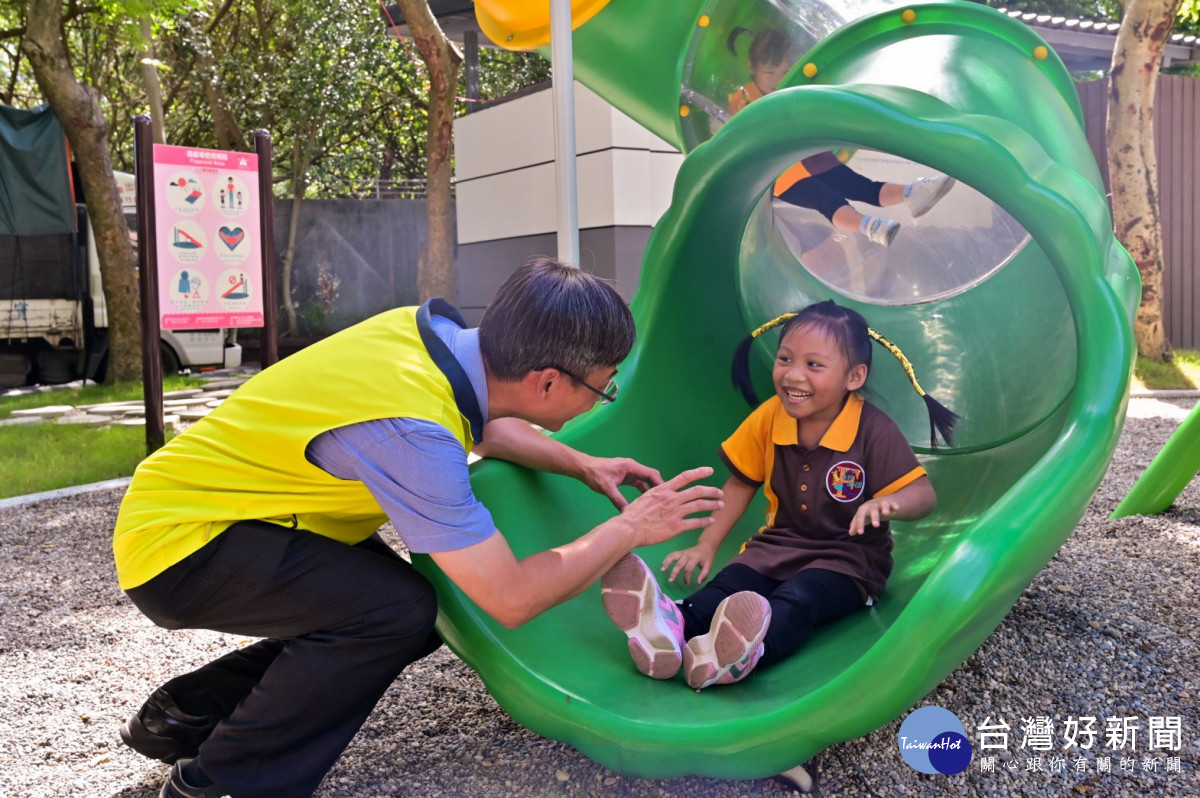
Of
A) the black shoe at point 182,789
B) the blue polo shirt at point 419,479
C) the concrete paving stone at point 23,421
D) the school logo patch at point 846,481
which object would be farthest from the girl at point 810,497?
the concrete paving stone at point 23,421

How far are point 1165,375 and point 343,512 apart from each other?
260 inches

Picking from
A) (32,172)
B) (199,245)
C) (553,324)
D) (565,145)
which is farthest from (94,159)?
(553,324)

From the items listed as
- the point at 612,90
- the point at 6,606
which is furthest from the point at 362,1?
the point at 6,606

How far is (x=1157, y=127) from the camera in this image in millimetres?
8227

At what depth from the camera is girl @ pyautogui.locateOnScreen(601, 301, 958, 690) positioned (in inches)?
73.1

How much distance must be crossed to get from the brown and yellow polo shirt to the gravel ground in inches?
12.7

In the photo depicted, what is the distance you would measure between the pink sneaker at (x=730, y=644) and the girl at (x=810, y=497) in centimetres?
3

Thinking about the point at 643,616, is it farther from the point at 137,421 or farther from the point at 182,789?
the point at 137,421

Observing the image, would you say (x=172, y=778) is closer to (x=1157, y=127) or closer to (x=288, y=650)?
(x=288, y=650)

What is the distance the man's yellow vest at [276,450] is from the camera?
151 cm

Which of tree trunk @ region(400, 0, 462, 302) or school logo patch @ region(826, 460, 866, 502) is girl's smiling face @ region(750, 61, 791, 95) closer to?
school logo patch @ region(826, 460, 866, 502)

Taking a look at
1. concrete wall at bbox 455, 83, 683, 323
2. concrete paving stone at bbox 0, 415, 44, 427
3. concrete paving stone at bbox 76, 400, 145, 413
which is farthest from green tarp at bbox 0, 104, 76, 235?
concrete wall at bbox 455, 83, 683, 323

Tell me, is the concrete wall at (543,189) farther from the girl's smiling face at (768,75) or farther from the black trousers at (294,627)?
the black trousers at (294,627)

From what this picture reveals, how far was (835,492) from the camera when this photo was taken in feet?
6.88
